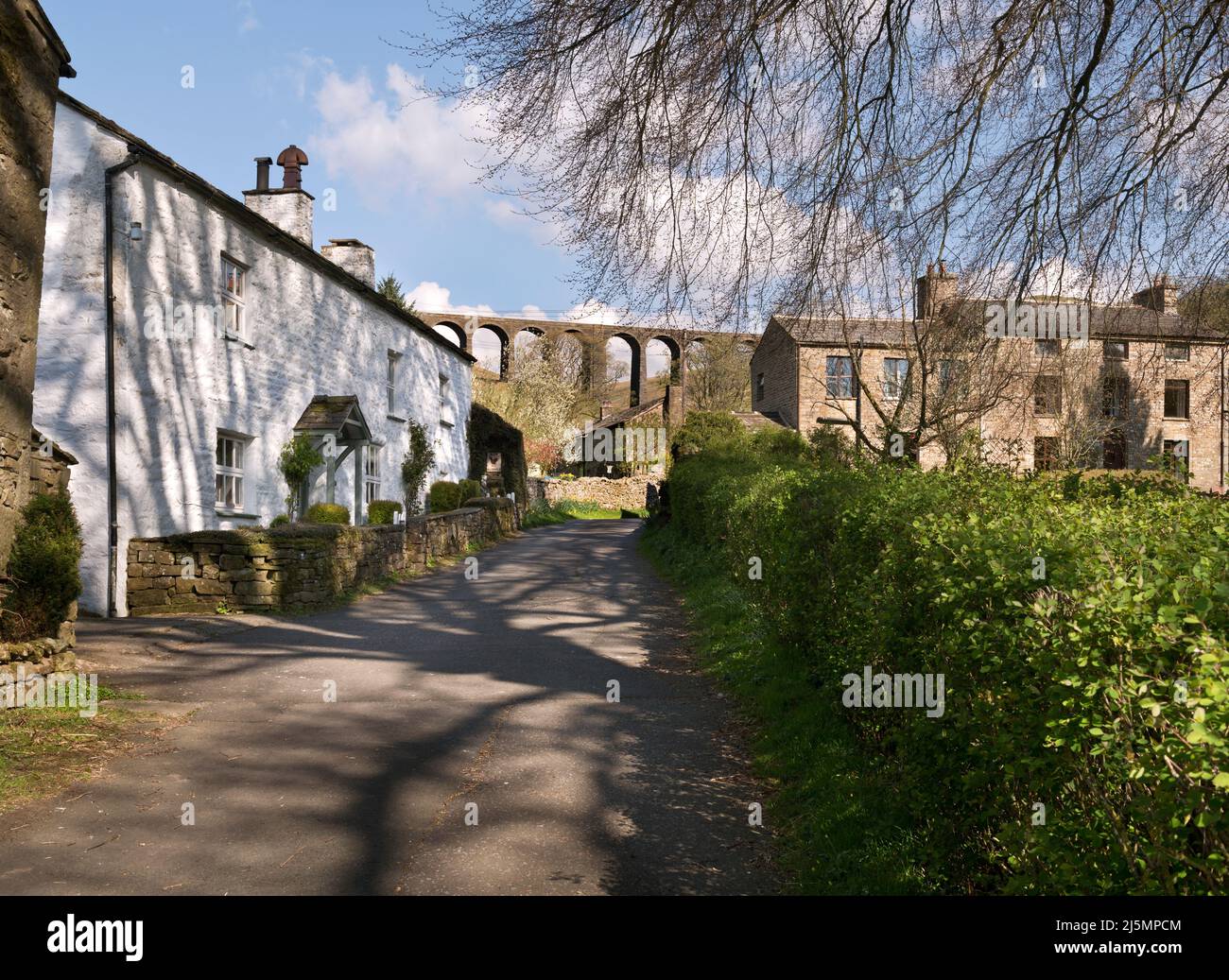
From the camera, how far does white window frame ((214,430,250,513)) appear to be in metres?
14.9

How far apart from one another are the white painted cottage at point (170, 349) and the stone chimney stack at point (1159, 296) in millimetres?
12704

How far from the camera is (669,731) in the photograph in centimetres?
702

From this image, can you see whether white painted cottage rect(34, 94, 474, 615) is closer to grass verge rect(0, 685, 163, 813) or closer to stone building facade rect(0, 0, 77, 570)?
stone building facade rect(0, 0, 77, 570)

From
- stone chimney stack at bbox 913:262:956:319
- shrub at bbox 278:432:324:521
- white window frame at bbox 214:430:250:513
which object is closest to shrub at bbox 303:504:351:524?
shrub at bbox 278:432:324:521

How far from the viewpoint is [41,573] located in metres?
7.73

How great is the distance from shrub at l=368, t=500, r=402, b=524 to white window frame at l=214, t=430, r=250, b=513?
6000 millimetres

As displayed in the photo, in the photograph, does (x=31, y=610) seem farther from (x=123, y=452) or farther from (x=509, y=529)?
(x=509, y=529)

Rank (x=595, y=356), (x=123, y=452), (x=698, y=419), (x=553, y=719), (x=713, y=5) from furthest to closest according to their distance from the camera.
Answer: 1. (x=595, y=356)
2. (x=698, y=419)
3. (x=123, y=452)
4. (x=553, y=719)
5. (x=713, y=5)

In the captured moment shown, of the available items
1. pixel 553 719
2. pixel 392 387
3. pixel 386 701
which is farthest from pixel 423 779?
pixel 392 387

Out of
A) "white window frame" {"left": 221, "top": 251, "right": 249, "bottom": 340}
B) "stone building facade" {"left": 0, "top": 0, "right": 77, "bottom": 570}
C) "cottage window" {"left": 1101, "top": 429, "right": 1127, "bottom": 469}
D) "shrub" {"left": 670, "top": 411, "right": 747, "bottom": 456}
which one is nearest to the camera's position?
"stone building facade" {"left": 0, "top": 0, "right": 77, "bottom": 570}

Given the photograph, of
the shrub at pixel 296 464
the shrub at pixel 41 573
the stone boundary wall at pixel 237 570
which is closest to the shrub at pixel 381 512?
the shrub at pixel 296 464

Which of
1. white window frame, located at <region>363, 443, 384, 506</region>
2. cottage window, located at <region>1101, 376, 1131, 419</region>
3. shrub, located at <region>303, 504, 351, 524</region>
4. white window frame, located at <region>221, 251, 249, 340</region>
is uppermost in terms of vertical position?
white window frame, located at <region>221, 251, 249, 340</region>

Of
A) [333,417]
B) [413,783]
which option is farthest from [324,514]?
[413,783]
